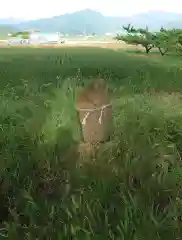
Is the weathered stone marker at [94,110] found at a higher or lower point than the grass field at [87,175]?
higher

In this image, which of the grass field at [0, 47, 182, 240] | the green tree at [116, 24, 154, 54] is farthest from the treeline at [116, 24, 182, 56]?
the grass field at [0, 47, 182, 240]

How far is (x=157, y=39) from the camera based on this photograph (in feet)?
22.3

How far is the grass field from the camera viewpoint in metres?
2.01

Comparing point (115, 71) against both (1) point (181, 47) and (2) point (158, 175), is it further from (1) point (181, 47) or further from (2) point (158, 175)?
(2) point (158, 175)

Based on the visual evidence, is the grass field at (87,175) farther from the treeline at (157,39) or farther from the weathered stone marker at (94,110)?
the treeline at (157,39)

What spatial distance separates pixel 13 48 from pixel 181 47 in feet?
7.46

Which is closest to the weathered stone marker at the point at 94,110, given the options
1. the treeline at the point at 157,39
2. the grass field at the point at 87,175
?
the grass field at the point at 87,175

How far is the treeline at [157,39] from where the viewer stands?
6695 millimetres

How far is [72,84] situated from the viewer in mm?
3021

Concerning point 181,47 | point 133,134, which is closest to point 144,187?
point 133,134

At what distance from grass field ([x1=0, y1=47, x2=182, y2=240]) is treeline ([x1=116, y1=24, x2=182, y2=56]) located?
3.51 metres

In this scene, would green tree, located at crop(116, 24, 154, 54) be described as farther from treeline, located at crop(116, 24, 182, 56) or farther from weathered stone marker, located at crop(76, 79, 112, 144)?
weathered stone marker, located at crop(76, 79, 112, 144)

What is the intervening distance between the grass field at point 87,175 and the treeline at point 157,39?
3510mm

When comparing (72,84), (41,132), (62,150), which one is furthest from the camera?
(72,84)
